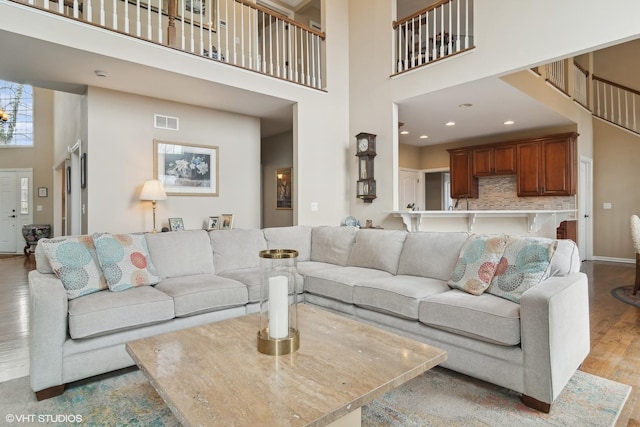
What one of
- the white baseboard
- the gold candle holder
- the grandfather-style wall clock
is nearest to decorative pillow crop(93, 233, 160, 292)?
the gold candle holder

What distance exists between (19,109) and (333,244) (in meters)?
9.93

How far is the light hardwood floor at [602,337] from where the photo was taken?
7.49 feet

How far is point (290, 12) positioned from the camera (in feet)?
23.6

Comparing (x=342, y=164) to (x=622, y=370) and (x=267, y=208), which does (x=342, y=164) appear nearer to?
(x=267, y=208)

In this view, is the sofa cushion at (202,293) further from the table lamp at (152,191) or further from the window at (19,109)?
the window at (19,109)

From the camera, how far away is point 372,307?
2.74 m

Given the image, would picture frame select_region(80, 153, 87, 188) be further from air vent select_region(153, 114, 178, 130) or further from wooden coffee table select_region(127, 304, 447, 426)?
wooden coffee table select_region(127, 304, 447, 426)

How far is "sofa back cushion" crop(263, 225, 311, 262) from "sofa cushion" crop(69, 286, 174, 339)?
1.47m

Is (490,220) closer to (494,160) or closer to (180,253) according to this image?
(494,160)

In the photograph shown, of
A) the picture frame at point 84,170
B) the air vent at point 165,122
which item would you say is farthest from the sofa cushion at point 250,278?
the air vent at point 165,122

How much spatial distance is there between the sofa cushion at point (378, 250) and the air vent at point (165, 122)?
10.7 feet

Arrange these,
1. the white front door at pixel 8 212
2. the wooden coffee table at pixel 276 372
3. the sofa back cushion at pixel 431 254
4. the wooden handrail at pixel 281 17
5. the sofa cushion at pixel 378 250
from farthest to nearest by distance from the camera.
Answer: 1. the white front door at pixel 8 212
2. the wooden handrail at pixel 281 17
3. the sofa cushion at pixel 378 250
4. the sofa back cushion at pixel 431 254
5. the wooden coffee table at pixel 276 372

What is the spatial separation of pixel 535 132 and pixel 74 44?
7.36 m

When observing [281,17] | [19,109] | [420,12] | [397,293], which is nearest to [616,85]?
[420,12]
